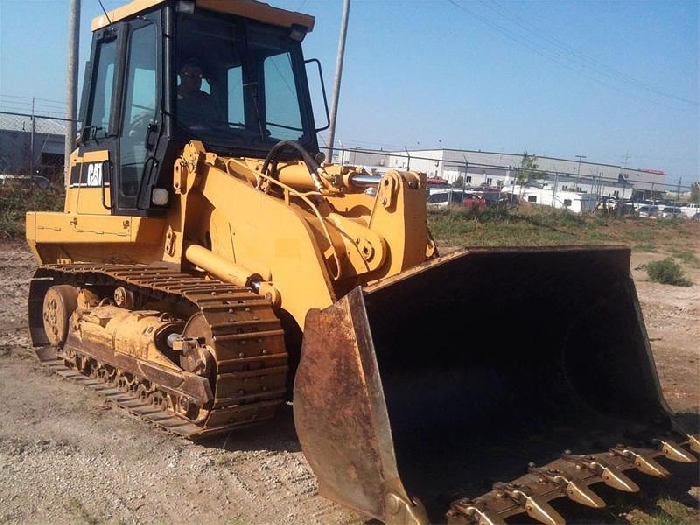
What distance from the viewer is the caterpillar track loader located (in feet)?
12.3

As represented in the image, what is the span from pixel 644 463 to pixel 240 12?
15.0ft

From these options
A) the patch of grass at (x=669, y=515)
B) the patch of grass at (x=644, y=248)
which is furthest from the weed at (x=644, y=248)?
the patch of grass at (x=669, y=515)

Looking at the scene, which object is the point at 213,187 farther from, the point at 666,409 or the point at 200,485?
the point at 666,409

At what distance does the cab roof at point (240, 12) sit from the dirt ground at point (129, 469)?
3185 mm

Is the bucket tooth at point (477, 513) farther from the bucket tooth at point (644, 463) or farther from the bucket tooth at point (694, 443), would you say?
the bucket tooth at point (694, 443)

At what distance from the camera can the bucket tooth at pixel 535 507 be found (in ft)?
11.2

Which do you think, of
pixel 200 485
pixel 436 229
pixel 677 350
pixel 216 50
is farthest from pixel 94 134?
pixel 436 229

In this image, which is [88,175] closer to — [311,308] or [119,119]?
[119,119]

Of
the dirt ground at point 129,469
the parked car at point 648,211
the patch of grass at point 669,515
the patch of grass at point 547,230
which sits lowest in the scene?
the dirt ground at point 129,469

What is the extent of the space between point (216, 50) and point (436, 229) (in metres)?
14.0

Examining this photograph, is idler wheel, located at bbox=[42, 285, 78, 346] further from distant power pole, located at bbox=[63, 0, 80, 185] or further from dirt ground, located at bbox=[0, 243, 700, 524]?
distant power pole, located at bbox=[63, 0, 80, 185]

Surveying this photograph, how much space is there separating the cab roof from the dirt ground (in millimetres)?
3185

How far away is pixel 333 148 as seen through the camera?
19.0 metres

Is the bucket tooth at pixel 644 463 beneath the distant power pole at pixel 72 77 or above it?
beneath
